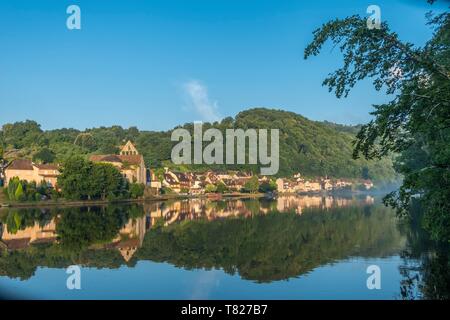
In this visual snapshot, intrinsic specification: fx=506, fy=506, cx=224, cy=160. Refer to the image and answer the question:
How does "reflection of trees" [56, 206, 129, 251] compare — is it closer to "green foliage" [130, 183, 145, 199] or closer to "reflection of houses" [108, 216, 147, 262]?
"reflection of houses" [108, 216, 147, 262]

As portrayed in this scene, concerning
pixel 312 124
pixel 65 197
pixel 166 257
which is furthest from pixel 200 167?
pixel 166 257

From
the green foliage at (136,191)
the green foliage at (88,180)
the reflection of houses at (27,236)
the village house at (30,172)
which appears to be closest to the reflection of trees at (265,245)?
the reflection of houses at (27,236)

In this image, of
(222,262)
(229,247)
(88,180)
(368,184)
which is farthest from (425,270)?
(368,184)

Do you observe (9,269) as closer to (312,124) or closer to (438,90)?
(438,90)

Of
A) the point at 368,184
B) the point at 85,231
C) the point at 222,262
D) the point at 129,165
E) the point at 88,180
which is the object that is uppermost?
the point at 129,165

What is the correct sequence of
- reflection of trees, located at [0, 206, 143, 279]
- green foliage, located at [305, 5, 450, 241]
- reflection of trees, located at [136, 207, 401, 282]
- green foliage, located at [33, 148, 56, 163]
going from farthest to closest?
green foliage, located at [33, 148, 56, 163]
reflection of trees, located at [136, 207, 401, 282]
reflection of trees, located at [0, 206, 143, 279]
green foliage, located at [305, 5, 450, 241]

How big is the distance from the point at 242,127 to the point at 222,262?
12389 cm

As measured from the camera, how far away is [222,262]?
19.5 meters

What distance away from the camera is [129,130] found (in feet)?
574

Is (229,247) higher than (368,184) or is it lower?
lower

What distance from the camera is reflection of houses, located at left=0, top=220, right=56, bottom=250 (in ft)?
83.3

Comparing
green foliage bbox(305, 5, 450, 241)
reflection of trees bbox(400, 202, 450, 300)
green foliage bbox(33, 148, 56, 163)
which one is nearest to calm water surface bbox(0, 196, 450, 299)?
reflection of trees bbox(400, 202, 450, 300)

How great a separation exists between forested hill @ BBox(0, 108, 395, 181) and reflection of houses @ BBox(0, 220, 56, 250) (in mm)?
66958

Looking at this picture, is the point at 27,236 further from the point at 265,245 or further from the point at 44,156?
the point at 44,156
